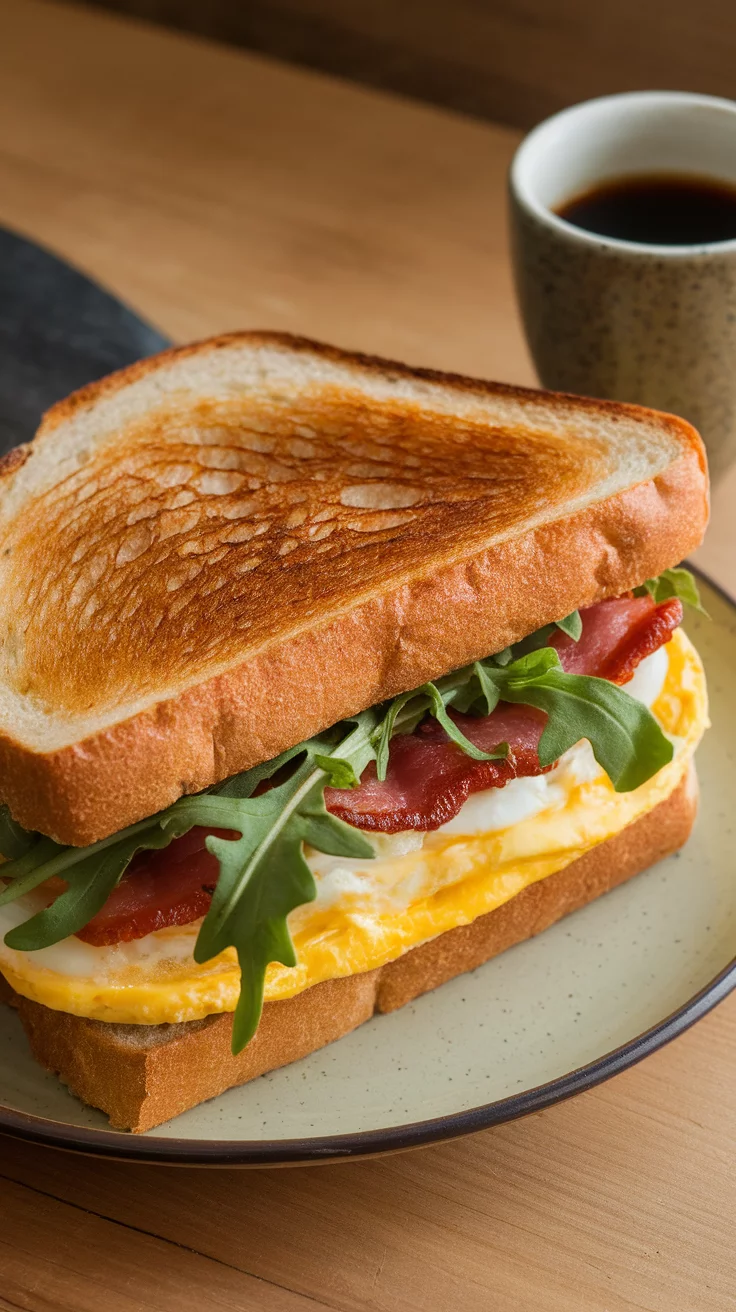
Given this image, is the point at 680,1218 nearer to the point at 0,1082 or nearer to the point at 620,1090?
the point at 620,1090

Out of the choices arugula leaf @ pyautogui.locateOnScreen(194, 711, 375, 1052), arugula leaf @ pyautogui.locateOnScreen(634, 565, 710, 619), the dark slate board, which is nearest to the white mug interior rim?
arugula leaf @ pyautogui.locateOnScreen(634, 565, 710, 619)

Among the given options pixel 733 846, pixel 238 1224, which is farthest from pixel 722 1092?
pixel 238 1224

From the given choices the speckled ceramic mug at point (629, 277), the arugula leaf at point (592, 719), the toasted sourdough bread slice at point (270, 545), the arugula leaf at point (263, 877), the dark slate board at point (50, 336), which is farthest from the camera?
the dark slate board at point (50, 336)

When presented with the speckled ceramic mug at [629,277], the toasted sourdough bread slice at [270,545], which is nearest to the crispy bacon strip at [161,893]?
the toasted sourdough bread slice at [270,545]

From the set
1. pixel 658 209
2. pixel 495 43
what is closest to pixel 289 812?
pixel 658 209

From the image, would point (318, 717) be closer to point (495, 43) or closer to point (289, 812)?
point (289, 812)

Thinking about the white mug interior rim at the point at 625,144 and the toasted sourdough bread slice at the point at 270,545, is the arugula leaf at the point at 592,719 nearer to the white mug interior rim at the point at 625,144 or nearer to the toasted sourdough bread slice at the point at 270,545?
the toasted sourdough bread slice at the point at 270,545
